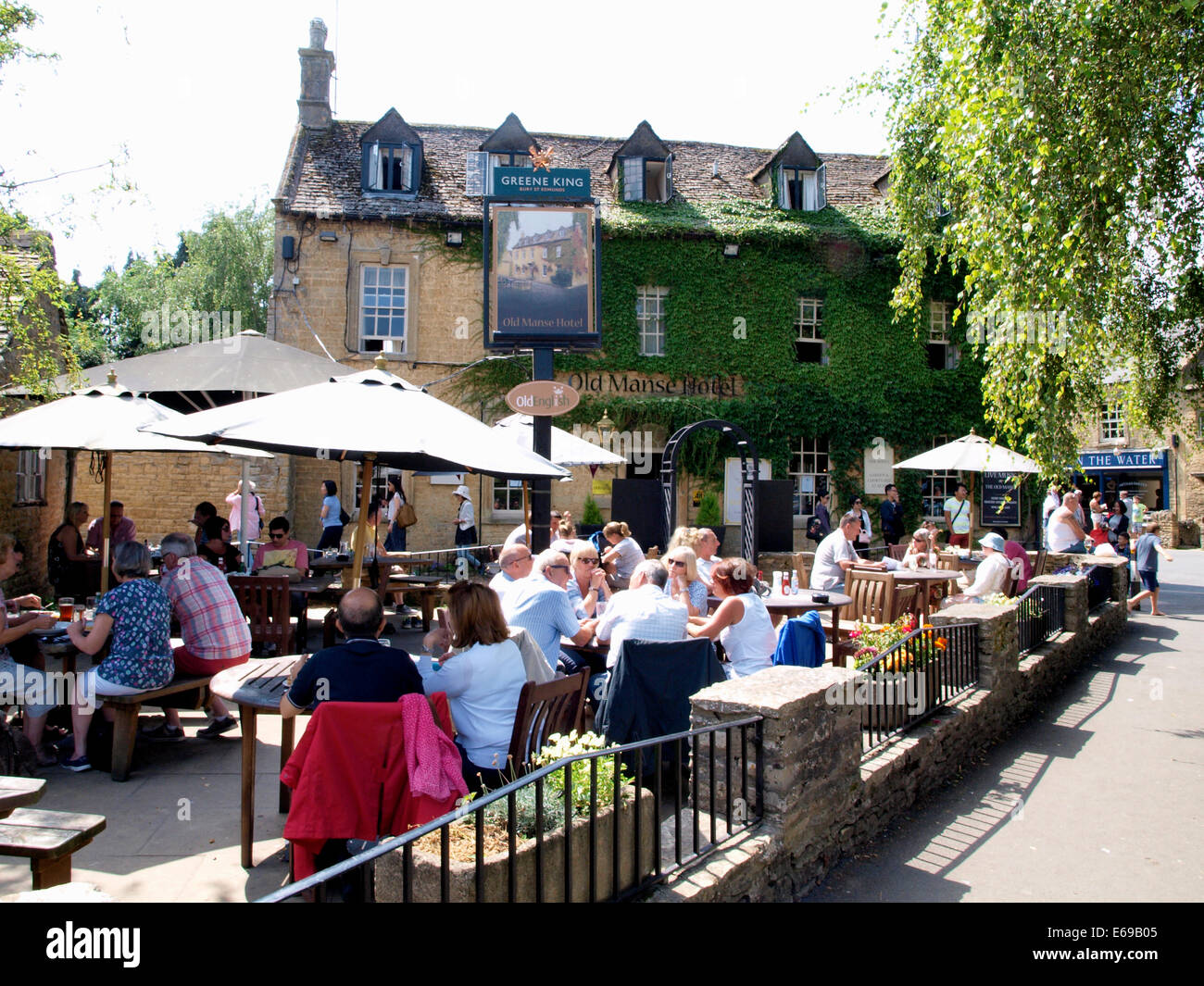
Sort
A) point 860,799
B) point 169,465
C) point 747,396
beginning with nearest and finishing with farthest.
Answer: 1. point 860,799
2. point 169,465
3. point 747,396

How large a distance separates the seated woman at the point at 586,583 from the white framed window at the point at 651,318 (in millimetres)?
12766

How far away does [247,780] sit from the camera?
12.9 feet

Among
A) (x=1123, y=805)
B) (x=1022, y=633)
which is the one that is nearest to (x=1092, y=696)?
(x=1022, y=633)

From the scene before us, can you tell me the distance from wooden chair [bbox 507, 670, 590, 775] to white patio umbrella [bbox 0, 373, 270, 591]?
352 cm

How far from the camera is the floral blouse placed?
4.90 metres

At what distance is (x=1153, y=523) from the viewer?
2766 cm

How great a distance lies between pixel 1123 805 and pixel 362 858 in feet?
17.4

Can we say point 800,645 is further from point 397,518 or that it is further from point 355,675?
point 397,518

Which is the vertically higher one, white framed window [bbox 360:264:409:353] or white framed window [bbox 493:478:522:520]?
white framed window [bbox 360:264:409:353]

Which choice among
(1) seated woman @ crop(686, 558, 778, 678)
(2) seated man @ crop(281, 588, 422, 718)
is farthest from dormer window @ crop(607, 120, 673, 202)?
(2) seated man @ crop(281, 588, 422, 718)

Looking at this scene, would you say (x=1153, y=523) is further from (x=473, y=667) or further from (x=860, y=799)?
(x=473, y=667)

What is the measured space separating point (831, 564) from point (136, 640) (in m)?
6.49

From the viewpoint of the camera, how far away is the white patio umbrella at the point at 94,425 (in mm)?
6246

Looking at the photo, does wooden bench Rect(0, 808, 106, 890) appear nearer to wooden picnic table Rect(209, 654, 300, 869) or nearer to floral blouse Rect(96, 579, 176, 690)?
wooden picnic table Rect(209, 654, 300, 869)
